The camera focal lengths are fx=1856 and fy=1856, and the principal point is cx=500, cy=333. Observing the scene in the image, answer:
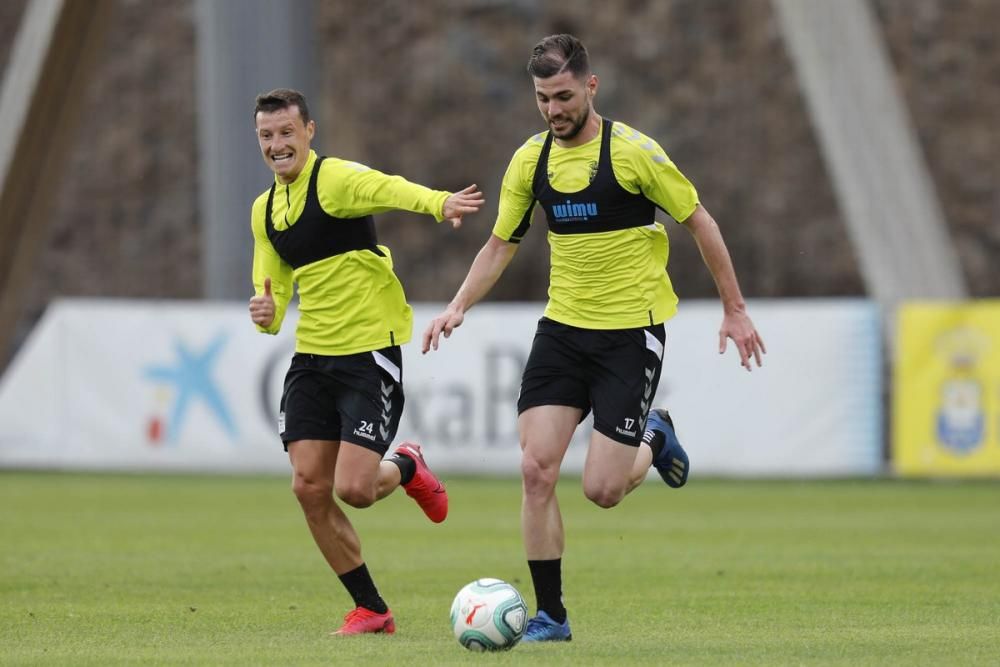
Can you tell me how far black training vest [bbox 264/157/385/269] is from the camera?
8.43 metres

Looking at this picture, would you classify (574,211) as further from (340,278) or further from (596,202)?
(340,278)

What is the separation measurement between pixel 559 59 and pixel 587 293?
1.06 meters

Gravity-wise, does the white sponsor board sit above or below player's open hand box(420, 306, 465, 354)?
below

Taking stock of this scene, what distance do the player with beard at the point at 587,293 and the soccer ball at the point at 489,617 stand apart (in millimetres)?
436

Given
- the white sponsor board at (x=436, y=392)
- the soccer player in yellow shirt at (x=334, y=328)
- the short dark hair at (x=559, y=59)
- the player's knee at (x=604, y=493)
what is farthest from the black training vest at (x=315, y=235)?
the white sponsor board at (x=436, y=392)

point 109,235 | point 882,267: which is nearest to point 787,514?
point 882,267

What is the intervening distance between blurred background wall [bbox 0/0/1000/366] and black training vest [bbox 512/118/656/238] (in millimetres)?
23673

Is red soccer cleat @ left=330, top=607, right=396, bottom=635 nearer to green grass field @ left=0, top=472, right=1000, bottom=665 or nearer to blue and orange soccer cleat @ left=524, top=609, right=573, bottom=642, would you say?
green grass field @ left=0, top=472, right=1000, bottom=665

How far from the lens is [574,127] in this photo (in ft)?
26.0

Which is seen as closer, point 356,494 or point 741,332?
point 741,332

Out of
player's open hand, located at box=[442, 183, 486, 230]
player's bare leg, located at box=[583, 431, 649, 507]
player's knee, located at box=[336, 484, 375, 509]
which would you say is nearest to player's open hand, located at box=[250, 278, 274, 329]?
player's knee, located at box=[336, 484, 375, 509]

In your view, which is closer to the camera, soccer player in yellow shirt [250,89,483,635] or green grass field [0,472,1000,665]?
green grass field [0,472,1000,665]

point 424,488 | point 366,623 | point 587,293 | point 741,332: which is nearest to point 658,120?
point 424,488

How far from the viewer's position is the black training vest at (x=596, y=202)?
801 centimetres
